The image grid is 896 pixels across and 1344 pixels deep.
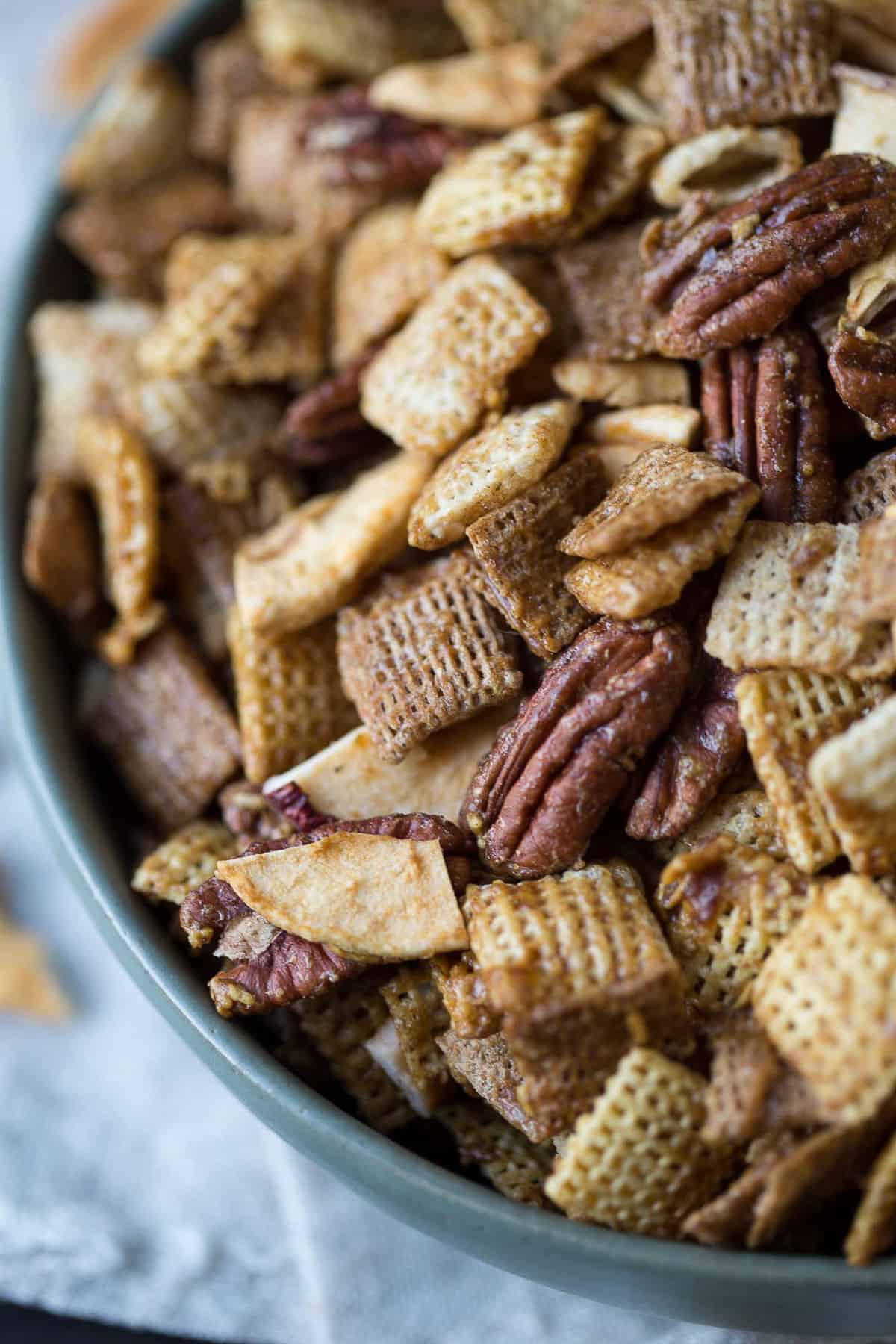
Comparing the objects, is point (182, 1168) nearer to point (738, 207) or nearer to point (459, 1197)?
point (459, 1197)

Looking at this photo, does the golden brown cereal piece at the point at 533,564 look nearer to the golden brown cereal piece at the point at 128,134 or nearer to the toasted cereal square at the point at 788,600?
the toasted cereal square at the point at 788,600

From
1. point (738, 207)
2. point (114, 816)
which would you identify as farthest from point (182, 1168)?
point (738, 207)

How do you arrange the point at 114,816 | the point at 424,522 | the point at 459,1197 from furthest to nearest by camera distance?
the point at 114,816, the point at 424,522, the point at 459,1197

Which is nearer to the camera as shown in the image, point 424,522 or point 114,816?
point 424,522

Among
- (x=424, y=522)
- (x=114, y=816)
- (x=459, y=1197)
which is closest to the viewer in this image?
(x=459, y=1197)

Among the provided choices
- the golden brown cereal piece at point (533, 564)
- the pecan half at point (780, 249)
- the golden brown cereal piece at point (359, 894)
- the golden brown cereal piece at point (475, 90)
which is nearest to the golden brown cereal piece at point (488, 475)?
the golden brown cereal piece at point (533, 564)

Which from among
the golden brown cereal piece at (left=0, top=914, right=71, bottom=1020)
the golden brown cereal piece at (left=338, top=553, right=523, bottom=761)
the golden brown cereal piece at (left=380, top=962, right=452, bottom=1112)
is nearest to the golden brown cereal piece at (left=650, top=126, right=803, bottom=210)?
the golden brown cereal piece at (left=338, top=553, right=523, bottom=761)

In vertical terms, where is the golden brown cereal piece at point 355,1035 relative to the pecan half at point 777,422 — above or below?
below
